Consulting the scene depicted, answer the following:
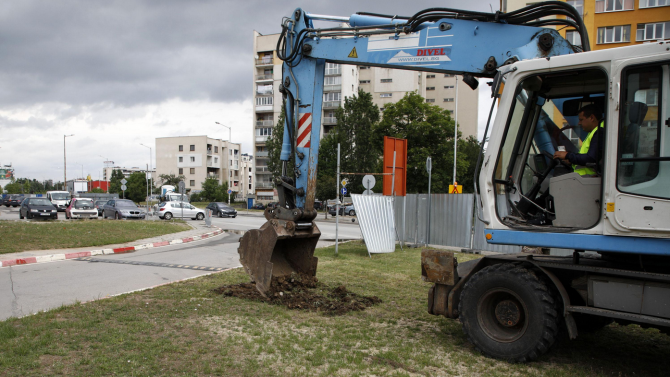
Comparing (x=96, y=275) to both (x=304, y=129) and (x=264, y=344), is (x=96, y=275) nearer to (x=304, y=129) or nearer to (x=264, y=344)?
(x=304, y=129)

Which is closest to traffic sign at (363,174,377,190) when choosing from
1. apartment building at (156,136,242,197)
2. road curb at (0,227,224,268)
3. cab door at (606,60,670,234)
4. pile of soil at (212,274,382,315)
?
pile of soil at (212,274,382,315)

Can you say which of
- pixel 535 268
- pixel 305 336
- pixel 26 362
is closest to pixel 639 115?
pixel 535 268

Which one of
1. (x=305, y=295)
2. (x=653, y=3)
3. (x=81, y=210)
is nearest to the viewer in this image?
(x=305, y=295)

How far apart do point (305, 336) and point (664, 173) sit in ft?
13.4

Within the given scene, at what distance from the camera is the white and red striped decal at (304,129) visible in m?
7.33

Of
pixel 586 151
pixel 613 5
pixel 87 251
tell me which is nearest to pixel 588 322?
pixel 586 151

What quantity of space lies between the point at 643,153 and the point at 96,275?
34.3 feet

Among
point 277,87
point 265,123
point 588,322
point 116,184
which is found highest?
point 277,87

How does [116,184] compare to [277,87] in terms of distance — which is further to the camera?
[116,184]

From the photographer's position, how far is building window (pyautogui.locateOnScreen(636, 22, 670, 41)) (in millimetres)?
38594

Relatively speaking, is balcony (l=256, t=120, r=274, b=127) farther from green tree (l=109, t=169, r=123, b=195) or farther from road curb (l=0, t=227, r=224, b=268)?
road curb (l=0, t=227, r=224, b=268)

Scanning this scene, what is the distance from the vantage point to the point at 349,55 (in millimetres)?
6898

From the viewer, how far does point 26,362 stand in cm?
429

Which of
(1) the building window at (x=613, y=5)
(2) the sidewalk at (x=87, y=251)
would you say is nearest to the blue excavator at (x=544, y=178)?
(2) the sidewalk at (x=87, y=251)
